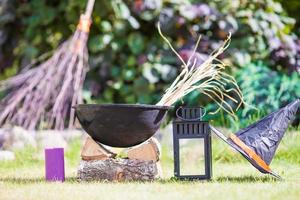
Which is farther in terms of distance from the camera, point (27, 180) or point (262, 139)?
point (27, 180)

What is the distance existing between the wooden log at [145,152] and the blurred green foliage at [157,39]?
229cm

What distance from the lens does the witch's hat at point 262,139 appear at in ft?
11.2

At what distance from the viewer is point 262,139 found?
137 inches

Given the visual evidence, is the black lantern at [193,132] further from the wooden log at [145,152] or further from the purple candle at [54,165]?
the purple candle at [54,165]

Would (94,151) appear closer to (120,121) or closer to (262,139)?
(120,121)

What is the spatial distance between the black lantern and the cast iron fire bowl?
0.11 metres

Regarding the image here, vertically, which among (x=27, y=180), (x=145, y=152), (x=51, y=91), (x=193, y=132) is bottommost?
(x=27, y=180)

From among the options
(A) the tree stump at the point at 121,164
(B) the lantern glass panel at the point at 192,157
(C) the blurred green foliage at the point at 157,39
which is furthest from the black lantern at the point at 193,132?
(C) the blurred green foliage at the point at 157,39

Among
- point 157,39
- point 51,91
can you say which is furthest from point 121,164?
point 157,39

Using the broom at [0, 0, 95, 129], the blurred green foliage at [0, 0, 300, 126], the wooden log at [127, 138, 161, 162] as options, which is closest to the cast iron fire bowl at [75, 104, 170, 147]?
the wooden log at [127, 138, 161, 162]

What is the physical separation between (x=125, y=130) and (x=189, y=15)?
269 centimetres

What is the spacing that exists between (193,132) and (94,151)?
514 millimetres

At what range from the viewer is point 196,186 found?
3254mm

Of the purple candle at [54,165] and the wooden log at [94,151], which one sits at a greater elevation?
the wooden log at [94,151]
